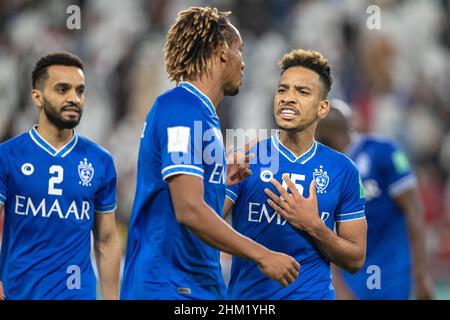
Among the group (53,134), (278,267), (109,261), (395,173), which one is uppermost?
(395,173)

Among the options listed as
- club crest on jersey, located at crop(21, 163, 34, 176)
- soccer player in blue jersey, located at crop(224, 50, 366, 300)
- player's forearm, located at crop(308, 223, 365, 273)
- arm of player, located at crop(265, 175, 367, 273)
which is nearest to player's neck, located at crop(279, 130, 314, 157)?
soccer player in blue jersey, located at crop(224, 50, 366, 300)

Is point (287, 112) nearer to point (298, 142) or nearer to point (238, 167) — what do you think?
point (298, 142)

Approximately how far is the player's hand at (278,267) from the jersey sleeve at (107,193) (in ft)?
5.43

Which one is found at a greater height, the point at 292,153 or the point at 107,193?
→ the point at 292,153

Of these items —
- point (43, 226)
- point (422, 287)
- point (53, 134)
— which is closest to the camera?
point (43, 226)

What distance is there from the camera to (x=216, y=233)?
167 inches

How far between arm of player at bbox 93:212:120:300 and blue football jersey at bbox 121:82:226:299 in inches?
46.1

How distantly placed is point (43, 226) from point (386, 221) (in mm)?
2951

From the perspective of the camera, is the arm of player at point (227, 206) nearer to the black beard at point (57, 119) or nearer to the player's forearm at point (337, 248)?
the player's forearm at point (337, 248)

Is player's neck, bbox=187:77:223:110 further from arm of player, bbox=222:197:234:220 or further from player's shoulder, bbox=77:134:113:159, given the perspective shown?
player's shoulder, bbox=77:134:113:159

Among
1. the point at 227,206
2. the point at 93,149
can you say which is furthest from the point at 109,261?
the point at 227,206

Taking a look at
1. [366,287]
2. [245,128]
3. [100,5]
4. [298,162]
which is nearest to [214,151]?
[298,162]

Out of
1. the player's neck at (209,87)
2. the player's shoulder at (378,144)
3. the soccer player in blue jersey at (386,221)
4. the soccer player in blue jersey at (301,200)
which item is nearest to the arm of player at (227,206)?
the soccer player in blue jersey at (301,200)

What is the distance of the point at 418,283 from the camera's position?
23.7 feet
